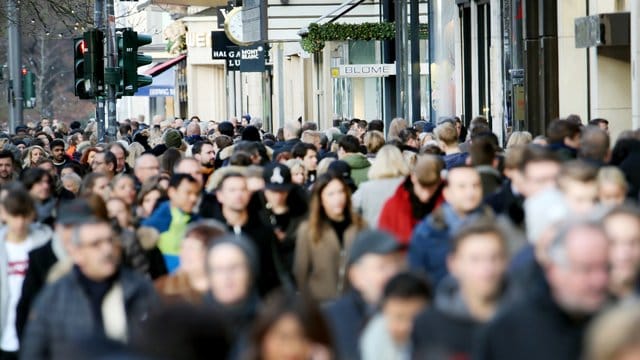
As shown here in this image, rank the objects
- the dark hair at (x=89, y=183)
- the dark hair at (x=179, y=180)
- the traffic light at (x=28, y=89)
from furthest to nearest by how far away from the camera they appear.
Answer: the traffic light at (x=28, y=89), the dark hair at (x=89, y=183), the dark hair at (x=179, y=180)

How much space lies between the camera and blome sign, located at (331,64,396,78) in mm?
38438

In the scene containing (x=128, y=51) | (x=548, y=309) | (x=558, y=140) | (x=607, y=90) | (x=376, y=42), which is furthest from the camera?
(x=376, y=42)

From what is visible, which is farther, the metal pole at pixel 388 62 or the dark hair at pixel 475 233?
the metal pole at pixel 388 62

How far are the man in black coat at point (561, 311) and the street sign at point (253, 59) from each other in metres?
42.7

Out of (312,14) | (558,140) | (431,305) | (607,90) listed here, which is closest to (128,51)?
(607,90)

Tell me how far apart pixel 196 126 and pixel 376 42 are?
39.4ft

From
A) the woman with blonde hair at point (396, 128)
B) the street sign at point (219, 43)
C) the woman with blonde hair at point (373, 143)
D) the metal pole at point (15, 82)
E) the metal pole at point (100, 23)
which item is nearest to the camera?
the woman with blonde hair at point (373, 143)

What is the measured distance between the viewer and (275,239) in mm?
12688

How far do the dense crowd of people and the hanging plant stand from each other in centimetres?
2195

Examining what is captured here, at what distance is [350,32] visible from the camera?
3925cm

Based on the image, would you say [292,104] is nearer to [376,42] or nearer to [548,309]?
[376,42]

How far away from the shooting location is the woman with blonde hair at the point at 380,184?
14984 mm

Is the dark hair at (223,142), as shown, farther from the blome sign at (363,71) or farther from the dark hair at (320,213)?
the blome sign at (363,71)

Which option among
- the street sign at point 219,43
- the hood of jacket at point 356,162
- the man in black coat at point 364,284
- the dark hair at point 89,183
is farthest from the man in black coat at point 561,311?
the street sign at point 219,43
